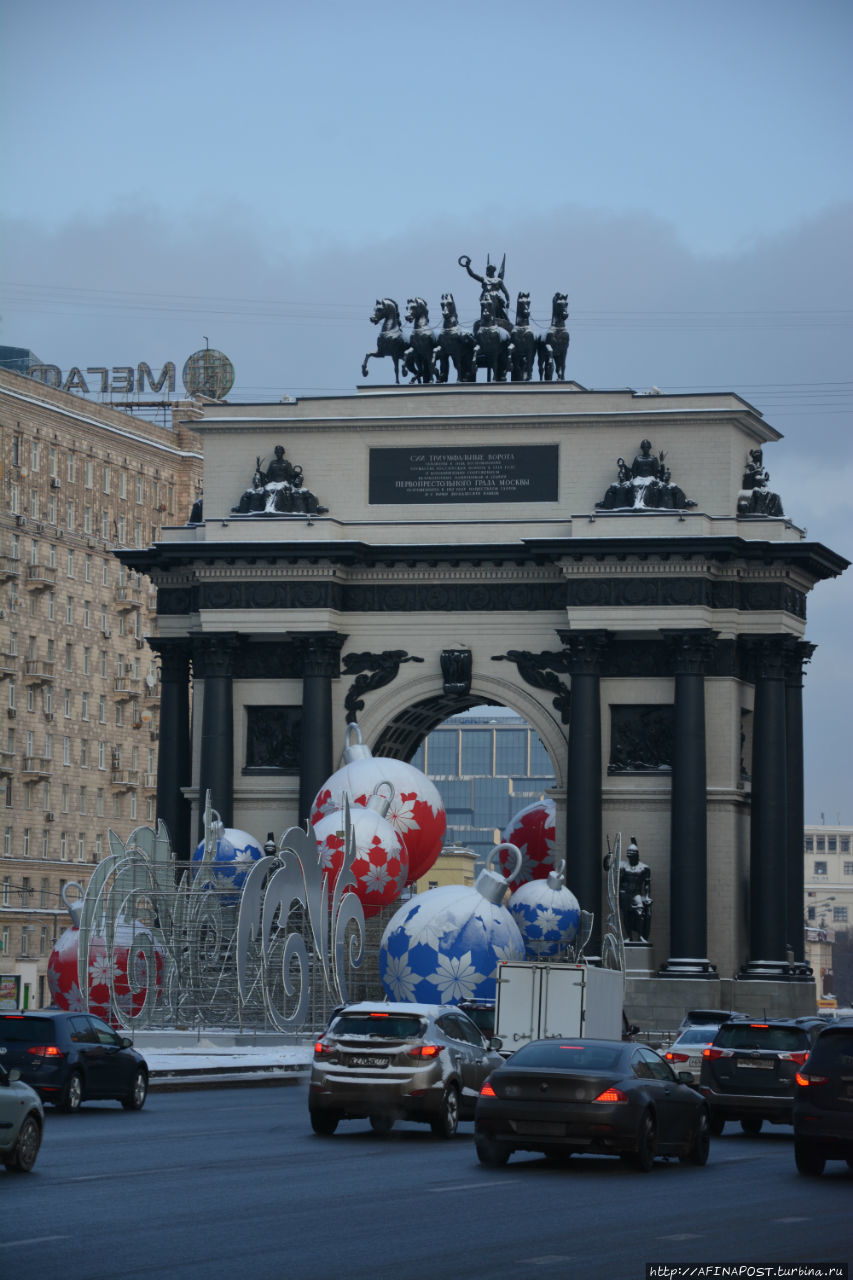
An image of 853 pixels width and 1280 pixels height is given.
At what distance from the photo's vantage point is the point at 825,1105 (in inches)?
1033

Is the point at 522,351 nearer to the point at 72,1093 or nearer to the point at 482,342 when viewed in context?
the point at 482,342

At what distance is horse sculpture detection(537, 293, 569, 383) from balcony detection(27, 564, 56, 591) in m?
37.5

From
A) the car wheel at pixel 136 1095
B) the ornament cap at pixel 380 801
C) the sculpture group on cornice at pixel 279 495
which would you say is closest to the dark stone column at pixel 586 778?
the sculpture group on cornice at pixel 279 495

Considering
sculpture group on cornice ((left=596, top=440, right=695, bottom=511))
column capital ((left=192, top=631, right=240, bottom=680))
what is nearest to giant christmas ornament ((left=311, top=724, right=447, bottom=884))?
column capital ((left=192, top=631, right=240, bottom=680))

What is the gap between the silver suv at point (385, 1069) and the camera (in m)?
30.0

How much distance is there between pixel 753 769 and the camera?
6781 centimetres

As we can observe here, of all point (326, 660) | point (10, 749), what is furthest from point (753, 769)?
point (10, 749)

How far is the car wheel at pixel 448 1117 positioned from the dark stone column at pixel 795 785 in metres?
39.0

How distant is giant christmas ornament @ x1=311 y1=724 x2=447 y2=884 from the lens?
57.7 m

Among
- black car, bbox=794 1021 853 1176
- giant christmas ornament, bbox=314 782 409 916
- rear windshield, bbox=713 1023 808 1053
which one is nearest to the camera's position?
black car, bbox=794 1021 853 1176

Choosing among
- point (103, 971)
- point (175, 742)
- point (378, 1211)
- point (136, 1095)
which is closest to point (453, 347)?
point (175, 742)

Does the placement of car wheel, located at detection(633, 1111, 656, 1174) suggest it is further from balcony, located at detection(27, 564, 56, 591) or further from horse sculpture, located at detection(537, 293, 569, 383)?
balcony, located at detection(27, 564, 56, 591)

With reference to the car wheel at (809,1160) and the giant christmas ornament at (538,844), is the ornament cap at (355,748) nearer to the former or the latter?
the giant christmas ornament at (538,844)

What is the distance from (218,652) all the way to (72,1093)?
36.7m
